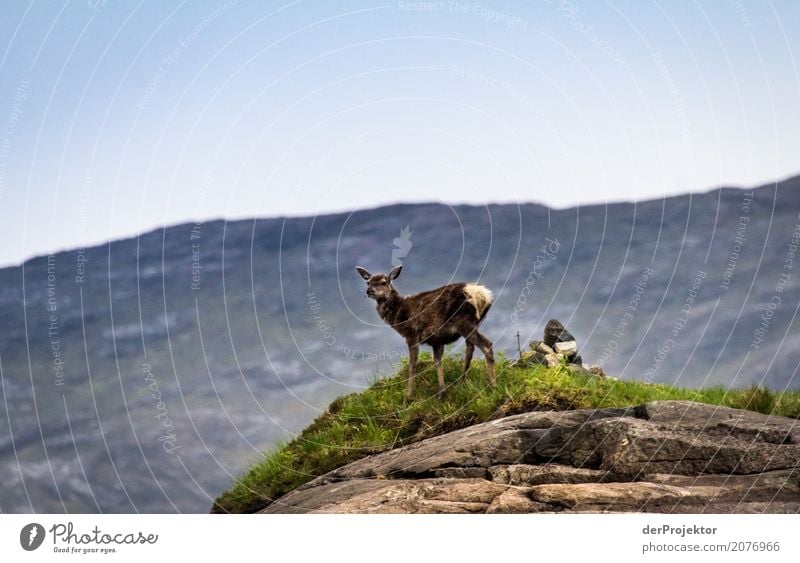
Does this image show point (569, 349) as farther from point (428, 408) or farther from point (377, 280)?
point (377, 280)

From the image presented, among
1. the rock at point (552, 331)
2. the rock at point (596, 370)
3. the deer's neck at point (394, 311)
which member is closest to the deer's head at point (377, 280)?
the deer's neck at point (394, 311)

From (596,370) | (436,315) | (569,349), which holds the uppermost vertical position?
(436,315)

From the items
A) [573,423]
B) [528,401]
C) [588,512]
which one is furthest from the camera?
[528,401]

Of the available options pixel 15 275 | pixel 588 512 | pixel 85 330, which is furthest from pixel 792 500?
pixel 15 275

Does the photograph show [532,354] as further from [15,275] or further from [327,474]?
[15,275]

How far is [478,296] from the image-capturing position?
1238 cm

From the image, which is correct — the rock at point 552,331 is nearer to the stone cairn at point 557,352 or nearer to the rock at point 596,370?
the stone cairn at point 557,352

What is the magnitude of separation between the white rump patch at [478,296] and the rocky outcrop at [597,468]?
4.66 ft

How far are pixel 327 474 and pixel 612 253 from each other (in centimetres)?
388

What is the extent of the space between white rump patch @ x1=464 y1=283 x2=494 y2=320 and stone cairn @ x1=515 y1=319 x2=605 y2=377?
2.62 feet

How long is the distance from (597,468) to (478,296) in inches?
93.5

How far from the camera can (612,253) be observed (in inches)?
499

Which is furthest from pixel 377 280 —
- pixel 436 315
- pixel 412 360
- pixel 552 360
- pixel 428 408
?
pixel 552 360

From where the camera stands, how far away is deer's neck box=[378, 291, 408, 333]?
12711 mm
